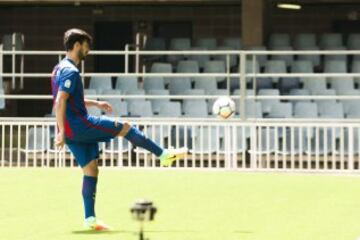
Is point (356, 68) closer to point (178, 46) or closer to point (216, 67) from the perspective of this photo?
point (216, 67)

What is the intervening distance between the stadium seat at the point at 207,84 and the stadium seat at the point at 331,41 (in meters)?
3.16

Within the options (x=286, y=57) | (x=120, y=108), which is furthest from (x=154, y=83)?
(x=286, y=57)

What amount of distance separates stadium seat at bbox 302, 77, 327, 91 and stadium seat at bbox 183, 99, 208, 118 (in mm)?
2201

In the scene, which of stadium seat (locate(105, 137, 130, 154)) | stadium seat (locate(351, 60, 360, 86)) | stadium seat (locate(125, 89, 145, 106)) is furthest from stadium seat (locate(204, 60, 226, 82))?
stadium seat (locate(105, 137, 130, 154))

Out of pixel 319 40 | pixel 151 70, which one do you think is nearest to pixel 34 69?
pixel 151 70

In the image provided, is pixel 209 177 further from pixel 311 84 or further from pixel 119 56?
pixel 119 56

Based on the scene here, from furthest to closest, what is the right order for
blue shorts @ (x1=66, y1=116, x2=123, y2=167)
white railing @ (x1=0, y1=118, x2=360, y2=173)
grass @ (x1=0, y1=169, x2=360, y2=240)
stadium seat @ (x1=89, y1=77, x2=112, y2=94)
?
stadium seat @ (x1=89, y1=77, x2=112, y2=94)
white railing @ (x1=0, y1=118, x2=360, y2=173)
blue shorts @ (x1=66, y1=116, x2=123, y2=167)
grass @ (x1=0, y1=169, x2=360, y2=240)

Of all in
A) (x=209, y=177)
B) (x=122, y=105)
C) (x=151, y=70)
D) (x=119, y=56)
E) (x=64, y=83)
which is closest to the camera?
(x=64, y=83)

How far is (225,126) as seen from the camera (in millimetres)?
20156

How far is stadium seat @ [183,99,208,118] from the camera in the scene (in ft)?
71.2

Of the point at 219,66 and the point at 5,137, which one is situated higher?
the point at 219,66

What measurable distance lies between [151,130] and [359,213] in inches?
325

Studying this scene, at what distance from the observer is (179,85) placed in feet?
75.2

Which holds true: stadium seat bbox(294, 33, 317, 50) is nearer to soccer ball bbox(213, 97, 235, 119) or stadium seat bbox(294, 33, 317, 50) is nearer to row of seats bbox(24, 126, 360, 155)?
row of seats bbox(24, 126, 360, 155)
